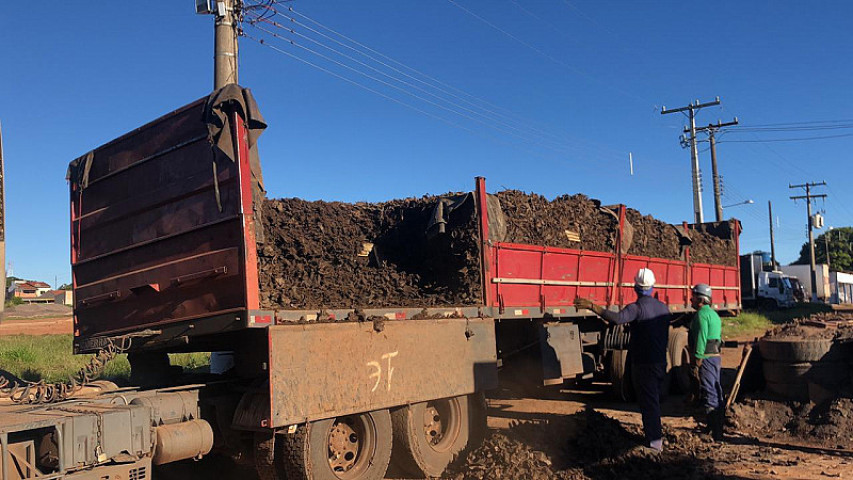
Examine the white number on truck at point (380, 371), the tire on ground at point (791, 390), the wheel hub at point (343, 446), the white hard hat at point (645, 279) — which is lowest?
the tire on ground at point (791, 390)

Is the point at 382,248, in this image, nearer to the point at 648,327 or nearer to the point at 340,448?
the point at 340,448

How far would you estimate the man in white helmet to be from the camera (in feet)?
20.4

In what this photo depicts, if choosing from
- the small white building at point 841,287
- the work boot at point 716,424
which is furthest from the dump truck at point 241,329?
the small white building at point 841,287

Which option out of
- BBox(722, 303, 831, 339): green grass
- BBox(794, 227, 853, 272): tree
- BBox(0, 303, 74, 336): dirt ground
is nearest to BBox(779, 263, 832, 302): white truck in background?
BBox(794, 227, 853, 272): tree

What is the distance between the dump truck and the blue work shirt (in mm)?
1460

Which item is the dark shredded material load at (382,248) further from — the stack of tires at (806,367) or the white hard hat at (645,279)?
the stack of tires at (806,367)

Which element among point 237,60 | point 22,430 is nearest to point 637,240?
point 237,60

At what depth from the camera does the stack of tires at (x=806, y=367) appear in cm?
797

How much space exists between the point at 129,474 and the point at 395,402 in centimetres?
224

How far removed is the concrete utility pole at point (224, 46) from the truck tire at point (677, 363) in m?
8.26

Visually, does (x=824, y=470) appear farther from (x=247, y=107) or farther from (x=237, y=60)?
(x=237, y=60)

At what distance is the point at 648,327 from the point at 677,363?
5.65 meters

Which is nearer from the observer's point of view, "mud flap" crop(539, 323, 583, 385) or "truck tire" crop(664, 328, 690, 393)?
"mud flap" crop(539, 323, 583, 385)

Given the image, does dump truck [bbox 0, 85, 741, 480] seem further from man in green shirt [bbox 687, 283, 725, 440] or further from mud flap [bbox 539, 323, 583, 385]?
man in green shirt [bbox 687, 283, 725, 440]
